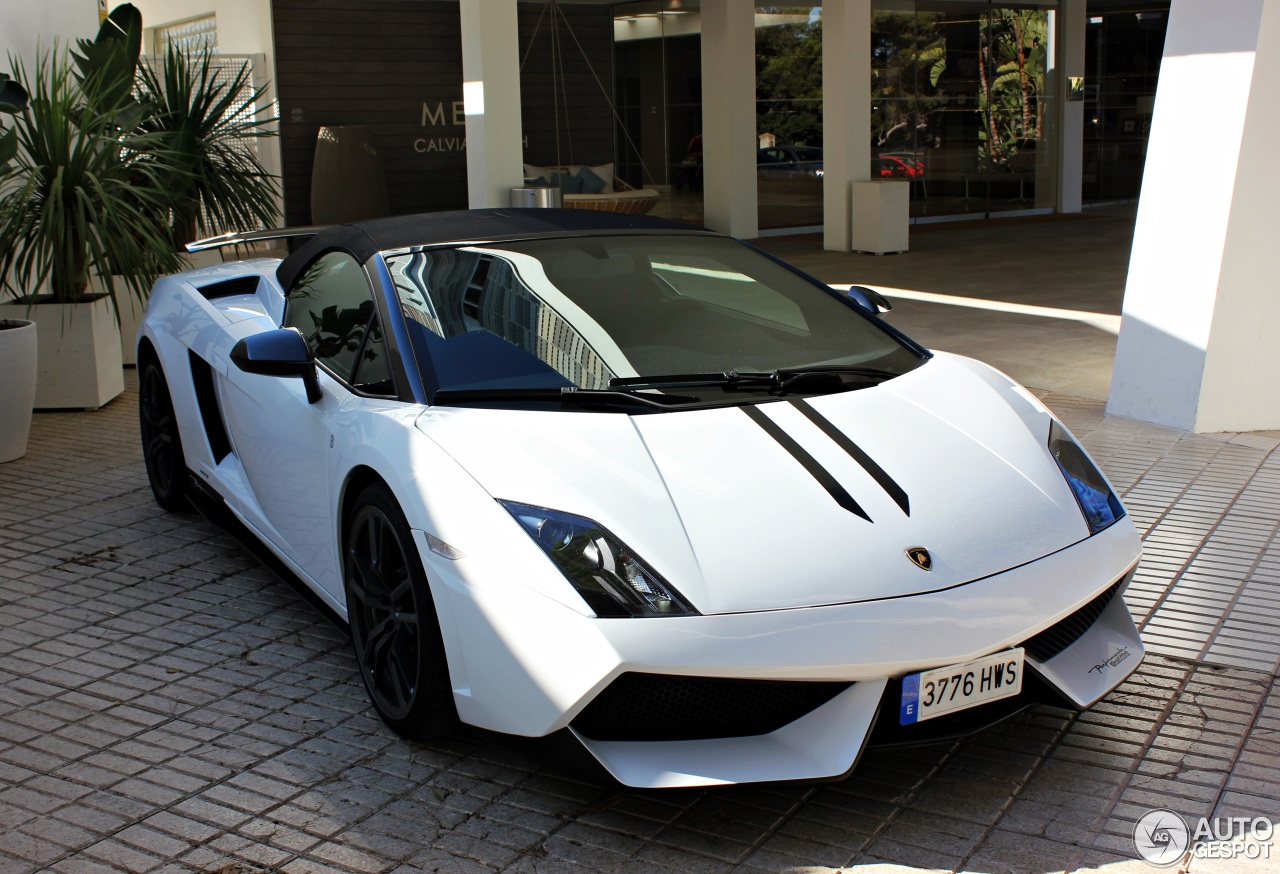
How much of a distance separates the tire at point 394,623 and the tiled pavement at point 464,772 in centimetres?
14

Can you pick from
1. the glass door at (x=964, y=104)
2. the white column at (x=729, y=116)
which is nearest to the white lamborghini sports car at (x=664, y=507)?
the white column at (x=729, y=116)

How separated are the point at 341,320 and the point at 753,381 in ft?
4.30

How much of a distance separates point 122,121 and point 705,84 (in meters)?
10.0

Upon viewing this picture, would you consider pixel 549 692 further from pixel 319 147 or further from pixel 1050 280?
pixel 319 147

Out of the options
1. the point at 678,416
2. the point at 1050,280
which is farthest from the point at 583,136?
the point at 678,416

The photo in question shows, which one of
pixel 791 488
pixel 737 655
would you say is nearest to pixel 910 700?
pixel 737 655

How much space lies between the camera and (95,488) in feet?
18.8

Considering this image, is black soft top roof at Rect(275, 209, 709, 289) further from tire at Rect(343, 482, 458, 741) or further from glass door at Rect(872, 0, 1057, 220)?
glass door at Rect(872, 0, 1057, 220)

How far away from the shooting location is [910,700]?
2533mm

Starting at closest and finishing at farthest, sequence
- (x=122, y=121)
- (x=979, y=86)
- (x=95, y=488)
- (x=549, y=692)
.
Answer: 1. (x=549, y=692)
2. (x=95, y=488)
3. (x=122, y=121)
4. (x=979, y=86)

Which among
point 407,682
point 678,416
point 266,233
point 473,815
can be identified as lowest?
point 473,815

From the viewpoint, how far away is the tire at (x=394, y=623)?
2840 mm

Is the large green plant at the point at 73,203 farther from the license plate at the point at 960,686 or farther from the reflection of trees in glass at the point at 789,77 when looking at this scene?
the reflection of trees in glass at the point at 789,77

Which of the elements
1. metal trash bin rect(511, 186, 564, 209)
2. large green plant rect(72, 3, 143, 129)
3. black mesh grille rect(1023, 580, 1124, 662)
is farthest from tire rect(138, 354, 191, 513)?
metal trash bin rect(511, 186, 564, 209)
